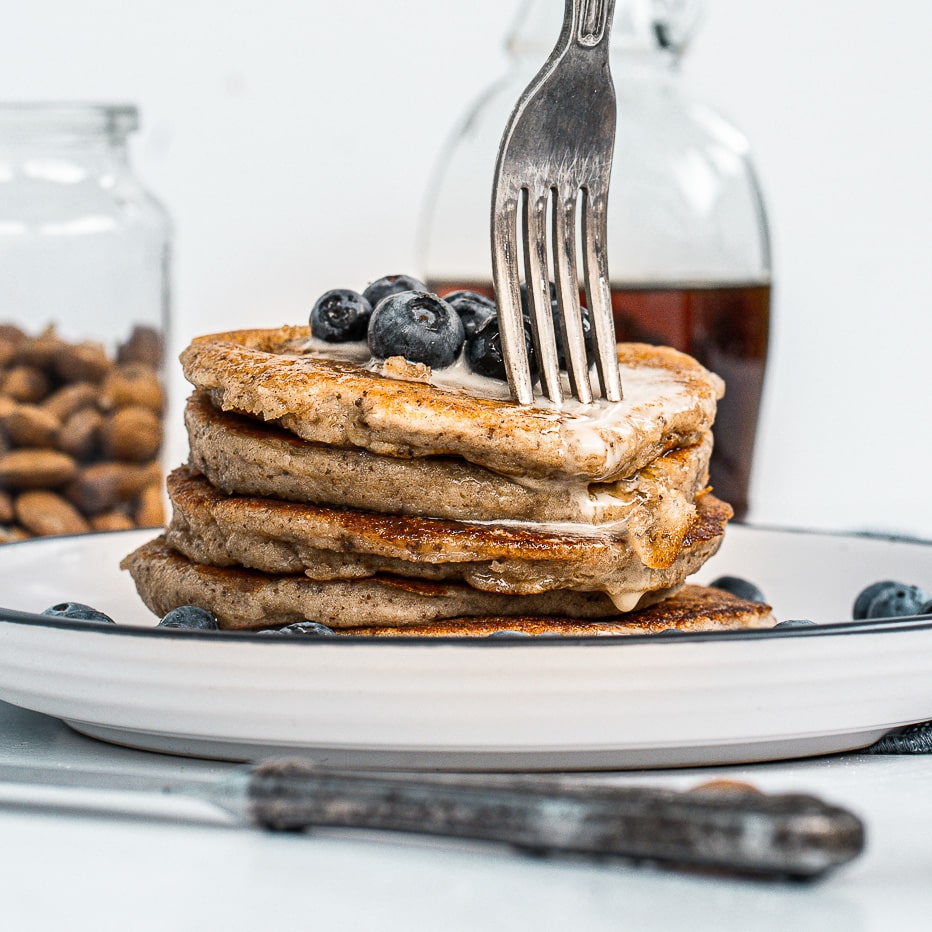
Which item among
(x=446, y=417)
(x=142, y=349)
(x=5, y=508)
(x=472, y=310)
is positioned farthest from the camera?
(x=142, y=349)

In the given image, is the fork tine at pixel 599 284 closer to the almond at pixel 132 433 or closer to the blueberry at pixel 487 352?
the blueberry at pixel 487 352

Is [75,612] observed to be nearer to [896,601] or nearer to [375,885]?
[375,885]

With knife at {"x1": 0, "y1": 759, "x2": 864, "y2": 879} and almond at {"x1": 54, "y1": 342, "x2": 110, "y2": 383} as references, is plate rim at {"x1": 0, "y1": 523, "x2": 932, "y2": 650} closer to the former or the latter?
knife at {"x1": 0, "y1": 759, "x2": 864, "y2": 879}

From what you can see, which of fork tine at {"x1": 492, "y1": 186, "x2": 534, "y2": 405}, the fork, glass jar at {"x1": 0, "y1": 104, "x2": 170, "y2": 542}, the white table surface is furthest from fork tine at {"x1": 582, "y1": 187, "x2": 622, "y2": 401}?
glass jar at {"x1": 0, "y1": 104, "x2": 170, "y2": 542}

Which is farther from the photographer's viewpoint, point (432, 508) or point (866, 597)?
point (866, 597)

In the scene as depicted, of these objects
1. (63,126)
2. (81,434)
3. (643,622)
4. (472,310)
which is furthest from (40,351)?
→ (643,622)

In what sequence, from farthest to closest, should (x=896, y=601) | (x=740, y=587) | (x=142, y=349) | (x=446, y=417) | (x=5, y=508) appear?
(x=142, y=349), (x=5, y=508), (x=740, y=587), (x=896, y=601), (x=446, y=417)

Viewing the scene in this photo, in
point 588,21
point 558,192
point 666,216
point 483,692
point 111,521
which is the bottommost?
point 111,521
